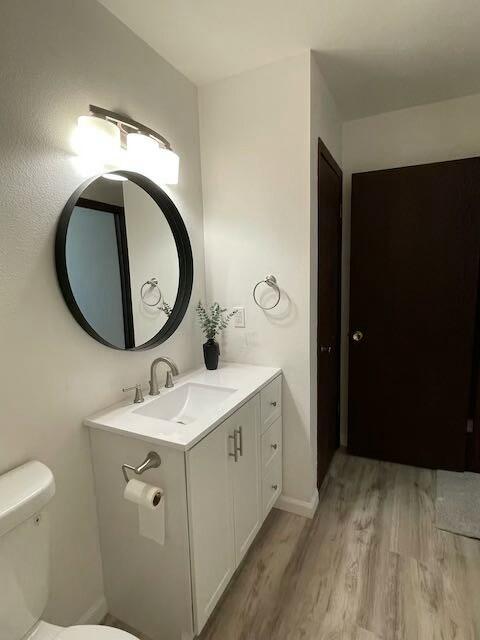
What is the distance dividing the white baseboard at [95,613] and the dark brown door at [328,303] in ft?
4.15

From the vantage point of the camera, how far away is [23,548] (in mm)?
989

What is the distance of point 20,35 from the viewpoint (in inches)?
42.4

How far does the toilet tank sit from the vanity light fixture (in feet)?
3.74

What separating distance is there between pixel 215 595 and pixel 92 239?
1487 millimetres

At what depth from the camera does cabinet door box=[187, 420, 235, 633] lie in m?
1.19

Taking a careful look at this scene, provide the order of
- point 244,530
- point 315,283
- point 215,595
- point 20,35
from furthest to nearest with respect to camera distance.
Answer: point 315,283
point 244,530
point 215,595
point 20,35

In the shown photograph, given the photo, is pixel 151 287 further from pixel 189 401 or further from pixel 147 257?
pixel 189 401

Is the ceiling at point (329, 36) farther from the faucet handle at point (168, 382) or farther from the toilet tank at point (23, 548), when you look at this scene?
the toilet tank at point (23, 548)

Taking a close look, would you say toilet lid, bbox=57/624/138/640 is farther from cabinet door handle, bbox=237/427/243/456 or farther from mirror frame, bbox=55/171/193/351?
mirror frame, bbox=55/171/193/351

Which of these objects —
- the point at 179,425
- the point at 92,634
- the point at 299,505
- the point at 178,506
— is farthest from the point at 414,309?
the point at 92,634

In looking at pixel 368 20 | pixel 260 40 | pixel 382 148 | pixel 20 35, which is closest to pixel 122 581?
pixel 20 35

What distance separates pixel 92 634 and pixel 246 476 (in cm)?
75

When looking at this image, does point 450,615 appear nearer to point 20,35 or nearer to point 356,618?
point 356,618

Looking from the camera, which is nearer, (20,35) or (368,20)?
(20,35)
